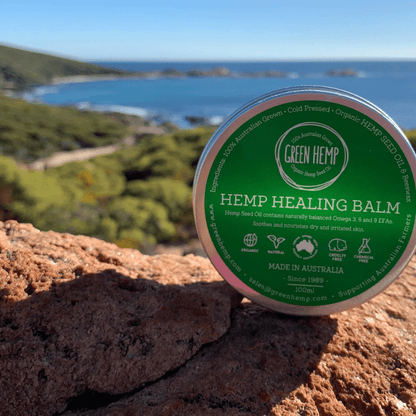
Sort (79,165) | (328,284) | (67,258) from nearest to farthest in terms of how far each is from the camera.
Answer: (328,284)
(67,258)
(79,165)

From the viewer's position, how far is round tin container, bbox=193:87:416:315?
6.25ft

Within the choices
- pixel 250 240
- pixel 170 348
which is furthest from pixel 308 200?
pixel 170 348

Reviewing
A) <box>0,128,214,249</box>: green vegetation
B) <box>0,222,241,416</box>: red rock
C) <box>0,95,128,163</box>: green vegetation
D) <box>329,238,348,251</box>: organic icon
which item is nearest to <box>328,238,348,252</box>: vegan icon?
<box>329,238,348,251</box>: organic icon

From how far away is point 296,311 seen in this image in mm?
2127

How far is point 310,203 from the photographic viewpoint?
1993 millimetres

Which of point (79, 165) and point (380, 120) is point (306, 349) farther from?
point (79, 165)

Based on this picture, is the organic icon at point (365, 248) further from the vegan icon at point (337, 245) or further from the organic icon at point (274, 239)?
the organic icon at point (274, 239)

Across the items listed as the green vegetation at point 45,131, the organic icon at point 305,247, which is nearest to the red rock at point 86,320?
the organic icon at point 305,247

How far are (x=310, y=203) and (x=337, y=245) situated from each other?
288 millimetres

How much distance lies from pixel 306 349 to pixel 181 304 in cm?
72

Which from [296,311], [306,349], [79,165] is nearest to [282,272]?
[296,311]

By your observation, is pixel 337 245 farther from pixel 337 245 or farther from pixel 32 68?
pixel 32 68

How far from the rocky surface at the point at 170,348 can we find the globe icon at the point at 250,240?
1.24ft

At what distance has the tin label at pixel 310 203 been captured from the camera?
191 cm
